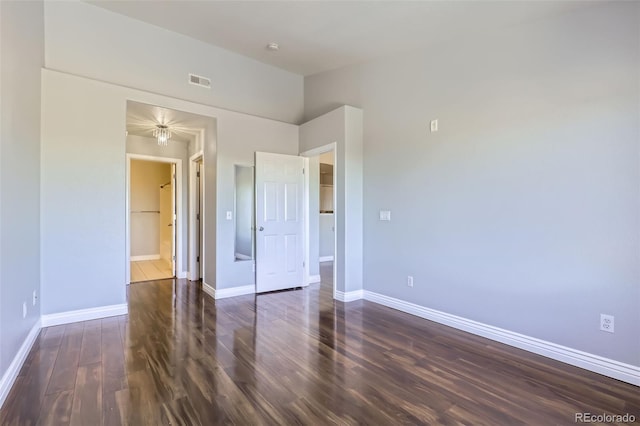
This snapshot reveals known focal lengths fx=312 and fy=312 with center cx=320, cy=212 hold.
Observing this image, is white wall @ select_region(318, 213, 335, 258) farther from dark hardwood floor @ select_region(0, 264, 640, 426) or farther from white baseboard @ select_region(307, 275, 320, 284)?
dark hardwood floor @ select_region(0, 264, 640, 426)

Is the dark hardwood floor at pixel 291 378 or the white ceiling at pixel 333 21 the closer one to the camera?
the dark hardwood floor at pixel 291 378

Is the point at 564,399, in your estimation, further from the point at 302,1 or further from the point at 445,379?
the point at 302,1

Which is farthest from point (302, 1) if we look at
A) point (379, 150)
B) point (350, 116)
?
point (379, 150)

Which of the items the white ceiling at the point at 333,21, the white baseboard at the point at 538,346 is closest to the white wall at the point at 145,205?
the white ceiling at the point at 333,21

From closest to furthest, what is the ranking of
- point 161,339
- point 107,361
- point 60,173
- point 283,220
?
point 107,361
point 161,339
point 60,173
point 283,220

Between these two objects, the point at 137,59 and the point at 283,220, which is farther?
the point at 283,220

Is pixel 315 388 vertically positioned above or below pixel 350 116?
below

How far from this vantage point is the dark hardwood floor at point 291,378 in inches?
73.3

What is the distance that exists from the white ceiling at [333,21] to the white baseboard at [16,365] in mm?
3466

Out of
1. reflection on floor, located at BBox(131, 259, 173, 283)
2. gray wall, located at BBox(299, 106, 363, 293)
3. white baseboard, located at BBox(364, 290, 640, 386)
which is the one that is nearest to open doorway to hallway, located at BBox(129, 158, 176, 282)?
reflection on floor, located at BBox(131, 259, 173, 283)

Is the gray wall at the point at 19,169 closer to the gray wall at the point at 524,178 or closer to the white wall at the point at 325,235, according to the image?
the gray wall at the point at 524,178

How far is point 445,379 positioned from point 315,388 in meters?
0.95

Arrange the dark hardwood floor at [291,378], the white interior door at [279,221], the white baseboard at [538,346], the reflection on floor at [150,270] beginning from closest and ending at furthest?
the dark hardwood floor at [291,378] < the white baseboard at [538,346] < the white interior door at [279,221] < the reflection on floor at [150,270]

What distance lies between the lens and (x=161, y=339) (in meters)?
2.92
